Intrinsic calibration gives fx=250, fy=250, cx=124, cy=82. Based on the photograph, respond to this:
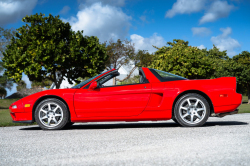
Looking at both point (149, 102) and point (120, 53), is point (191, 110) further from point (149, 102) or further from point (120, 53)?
point (120, 53)

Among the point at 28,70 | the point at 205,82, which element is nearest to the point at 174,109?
the point at 205,82

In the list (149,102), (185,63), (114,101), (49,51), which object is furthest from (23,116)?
(185,63)

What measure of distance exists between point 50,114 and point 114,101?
143 centimetres

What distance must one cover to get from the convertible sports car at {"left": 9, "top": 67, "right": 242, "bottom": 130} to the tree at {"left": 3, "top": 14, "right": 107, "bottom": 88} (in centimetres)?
1871

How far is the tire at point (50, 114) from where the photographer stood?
5.36 metres

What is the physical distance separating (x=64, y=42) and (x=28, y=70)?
4371mm

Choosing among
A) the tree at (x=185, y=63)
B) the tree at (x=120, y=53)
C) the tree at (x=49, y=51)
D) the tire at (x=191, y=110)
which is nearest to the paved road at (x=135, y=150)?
the tire at (x=191, y=110)

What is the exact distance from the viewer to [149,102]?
17.1 ft

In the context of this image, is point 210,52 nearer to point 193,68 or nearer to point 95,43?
point 193,68

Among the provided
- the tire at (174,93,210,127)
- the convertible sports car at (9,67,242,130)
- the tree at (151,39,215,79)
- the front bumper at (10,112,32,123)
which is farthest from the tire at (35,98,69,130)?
the tree at (151,39,215,79)

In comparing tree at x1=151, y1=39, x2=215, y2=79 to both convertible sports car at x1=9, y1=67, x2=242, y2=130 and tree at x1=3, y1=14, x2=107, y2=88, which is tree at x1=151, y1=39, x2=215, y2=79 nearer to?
tree at x1=3, y1=14, x2=107, y2=88

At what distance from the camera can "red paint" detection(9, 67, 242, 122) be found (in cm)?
521

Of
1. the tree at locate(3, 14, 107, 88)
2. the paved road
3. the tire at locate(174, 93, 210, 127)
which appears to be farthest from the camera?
the tree at locate(3, 14, 107, 88)

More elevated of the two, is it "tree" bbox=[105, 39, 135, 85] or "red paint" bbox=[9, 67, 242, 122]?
"tree" bbox=[105, 39, 135, 85]
